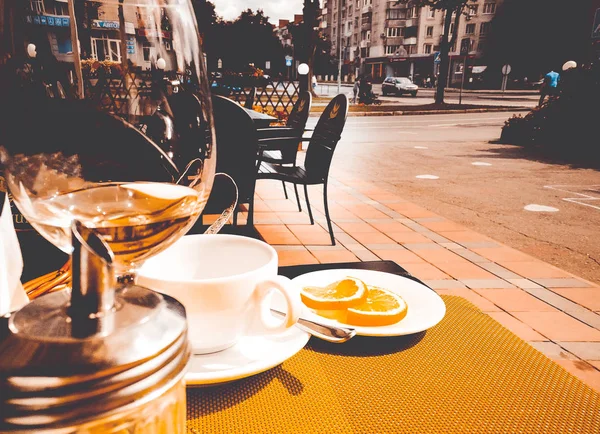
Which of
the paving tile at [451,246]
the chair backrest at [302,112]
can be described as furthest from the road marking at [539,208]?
the chair backrest at [302,112]

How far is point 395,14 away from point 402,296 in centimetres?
6089

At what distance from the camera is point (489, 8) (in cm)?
4766

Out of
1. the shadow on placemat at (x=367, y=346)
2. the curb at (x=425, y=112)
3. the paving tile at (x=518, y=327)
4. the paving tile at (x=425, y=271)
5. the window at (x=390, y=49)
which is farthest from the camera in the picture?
the window at (x=390, y=49)

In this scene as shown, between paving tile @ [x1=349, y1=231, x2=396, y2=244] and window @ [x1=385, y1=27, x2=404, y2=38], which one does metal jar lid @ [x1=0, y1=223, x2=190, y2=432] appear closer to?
paving tile @ [x1=349, y1=231, x2=396, y2=244]

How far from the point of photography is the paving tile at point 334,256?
→ 126 inches

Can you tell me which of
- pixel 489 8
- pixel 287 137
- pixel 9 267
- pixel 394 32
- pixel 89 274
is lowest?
pixel 287 137

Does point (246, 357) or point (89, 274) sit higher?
point (89, 274)

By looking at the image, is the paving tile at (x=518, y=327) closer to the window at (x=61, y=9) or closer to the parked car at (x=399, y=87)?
the window at (x=61, y=9)

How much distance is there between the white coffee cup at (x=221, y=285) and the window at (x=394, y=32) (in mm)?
60962

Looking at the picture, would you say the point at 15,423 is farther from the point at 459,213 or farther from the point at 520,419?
the point at 459,213

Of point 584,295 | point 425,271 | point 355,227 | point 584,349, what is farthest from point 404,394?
point 355,227

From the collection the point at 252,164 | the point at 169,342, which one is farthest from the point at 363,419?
the point at 252,164

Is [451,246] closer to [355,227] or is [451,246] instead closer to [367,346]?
[355,227]

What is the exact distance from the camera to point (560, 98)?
9266 millimetres
